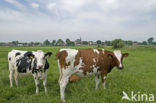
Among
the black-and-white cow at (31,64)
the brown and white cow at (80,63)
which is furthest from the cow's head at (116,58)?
the black-and-white cow at (31,64)

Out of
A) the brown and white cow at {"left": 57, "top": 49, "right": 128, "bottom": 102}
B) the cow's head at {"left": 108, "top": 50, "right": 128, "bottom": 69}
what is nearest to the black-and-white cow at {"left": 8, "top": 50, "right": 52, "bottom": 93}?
the brown and white cow at {"left": 57, "top": 49, "right": 128, "bottom": 102}

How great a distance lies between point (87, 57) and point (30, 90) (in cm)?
300

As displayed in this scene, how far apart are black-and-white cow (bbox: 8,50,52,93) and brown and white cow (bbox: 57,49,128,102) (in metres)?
1.00

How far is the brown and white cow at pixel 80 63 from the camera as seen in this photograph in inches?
181

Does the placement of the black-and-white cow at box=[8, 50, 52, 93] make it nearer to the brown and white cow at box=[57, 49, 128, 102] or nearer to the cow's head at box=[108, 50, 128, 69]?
the brown and white cow at box=[57, 49, 128, 102]

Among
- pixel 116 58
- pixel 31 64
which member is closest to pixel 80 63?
pixel 116 58

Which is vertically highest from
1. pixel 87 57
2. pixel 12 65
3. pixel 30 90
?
pixel 87 57

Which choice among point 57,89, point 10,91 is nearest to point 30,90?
point 10,91

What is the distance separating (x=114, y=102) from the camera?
3938 mm

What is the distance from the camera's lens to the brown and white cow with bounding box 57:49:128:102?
4.59 meters

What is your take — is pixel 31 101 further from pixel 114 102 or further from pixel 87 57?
Answer: pixel 114 102

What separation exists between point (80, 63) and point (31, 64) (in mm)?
2541

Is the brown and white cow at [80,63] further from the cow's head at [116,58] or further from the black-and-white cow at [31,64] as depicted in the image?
the black-and-white cow at [31,64]

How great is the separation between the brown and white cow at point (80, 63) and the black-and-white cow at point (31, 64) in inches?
39.4
